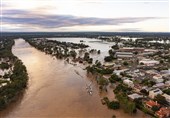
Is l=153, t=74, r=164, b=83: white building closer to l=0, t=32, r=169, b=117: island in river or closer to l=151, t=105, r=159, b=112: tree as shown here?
l=0, t=32, r=169, b=117: island in river

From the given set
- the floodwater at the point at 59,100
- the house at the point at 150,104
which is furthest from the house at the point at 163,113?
the floodwater at the point at 59,100

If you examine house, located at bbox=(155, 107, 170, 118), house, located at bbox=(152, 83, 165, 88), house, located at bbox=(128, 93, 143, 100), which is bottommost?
house, located at bbox=(155, 107, 170, 118)

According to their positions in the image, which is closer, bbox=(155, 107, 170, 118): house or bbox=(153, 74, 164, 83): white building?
bbox=(155, 107, 170, 118): house

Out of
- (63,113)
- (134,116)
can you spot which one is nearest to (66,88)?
(63,113)

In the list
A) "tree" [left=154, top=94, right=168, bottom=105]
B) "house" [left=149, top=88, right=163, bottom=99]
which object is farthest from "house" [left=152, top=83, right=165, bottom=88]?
"tree" [left=154, top=94, right=168, bottom=105]

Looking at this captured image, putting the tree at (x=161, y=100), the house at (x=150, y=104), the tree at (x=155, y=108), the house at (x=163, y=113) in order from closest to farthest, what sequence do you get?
the house at (x=163, y=113), the tree at (x=155, y=108), the house at (x=150, y=104), the tree at (x=161, y=100)

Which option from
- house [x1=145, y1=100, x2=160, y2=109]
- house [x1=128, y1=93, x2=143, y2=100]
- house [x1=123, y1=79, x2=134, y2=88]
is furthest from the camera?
house [x1=123, y1=79, x2=134, y2=88]

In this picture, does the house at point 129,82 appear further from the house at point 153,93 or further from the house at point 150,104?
the house at point 150,104

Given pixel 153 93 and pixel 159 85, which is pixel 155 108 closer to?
pixel 153 93

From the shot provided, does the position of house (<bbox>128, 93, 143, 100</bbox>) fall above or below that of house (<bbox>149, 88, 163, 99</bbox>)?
below

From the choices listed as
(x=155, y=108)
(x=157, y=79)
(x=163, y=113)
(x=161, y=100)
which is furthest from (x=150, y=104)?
(x=157, y=79)

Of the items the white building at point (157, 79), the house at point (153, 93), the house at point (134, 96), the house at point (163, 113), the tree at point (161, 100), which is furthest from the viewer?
the white building at point (157, 79)
